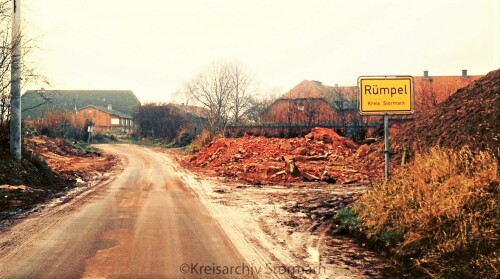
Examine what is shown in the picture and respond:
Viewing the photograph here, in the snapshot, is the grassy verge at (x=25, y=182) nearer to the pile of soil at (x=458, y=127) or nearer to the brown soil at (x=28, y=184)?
the brown soil at (x=28, y=184)

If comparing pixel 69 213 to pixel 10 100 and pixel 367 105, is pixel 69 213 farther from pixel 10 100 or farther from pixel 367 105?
pixel 10 100

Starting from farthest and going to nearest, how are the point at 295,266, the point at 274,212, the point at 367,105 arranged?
1. the point at 274,212
2. the point at 367,105
3. the point at 295,266

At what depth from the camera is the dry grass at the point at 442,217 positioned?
4531 mm

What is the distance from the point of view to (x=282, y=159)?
20281 millimetres

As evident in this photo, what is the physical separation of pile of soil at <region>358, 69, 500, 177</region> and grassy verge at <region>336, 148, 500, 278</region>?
2.64 m

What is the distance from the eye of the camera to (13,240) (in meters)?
6.17

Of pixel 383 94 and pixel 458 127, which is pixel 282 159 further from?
pixel 383 94

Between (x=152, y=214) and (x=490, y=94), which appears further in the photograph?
(x=490, y=94)

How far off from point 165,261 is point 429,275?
3.22 m

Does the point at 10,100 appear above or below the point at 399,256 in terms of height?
above

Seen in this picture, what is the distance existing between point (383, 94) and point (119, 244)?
17.5 feet

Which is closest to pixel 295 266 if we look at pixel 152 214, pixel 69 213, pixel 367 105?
pixel 367 105

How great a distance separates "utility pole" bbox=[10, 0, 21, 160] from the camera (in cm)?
1299

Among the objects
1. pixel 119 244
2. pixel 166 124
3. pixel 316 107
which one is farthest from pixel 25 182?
pixel 166 124
